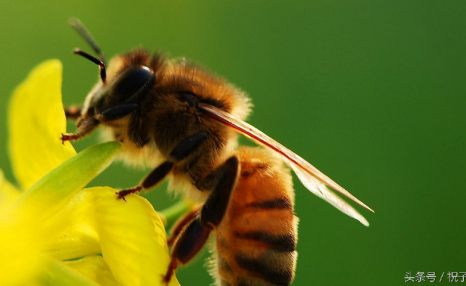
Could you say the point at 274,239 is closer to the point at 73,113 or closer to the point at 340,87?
the point at 73,113

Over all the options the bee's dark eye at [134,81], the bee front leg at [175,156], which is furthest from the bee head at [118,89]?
the bee front leg at [175,156]

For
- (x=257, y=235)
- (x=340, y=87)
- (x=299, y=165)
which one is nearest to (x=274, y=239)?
(x=257, y=235)

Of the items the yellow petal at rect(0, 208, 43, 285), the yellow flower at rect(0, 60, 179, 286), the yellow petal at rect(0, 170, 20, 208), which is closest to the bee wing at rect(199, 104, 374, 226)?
the yellow flower at rect(0, 60, 179, 286)

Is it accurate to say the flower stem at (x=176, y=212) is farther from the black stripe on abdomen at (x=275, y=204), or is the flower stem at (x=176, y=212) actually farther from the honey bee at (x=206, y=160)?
the black stripe on abdomen at (x=275, y=204)

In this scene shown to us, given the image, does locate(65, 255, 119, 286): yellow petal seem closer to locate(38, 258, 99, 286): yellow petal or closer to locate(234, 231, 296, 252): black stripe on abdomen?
locate(38, 258, 99, 286): yellow petal

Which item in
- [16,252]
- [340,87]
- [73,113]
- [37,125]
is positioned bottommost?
[16,252]

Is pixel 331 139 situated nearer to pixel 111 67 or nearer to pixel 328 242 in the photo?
pixel 328 242
